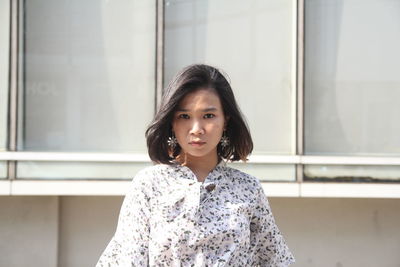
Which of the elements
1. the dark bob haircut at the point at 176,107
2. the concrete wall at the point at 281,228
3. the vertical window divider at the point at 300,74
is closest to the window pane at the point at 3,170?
the concrete wall at the point at 281,228

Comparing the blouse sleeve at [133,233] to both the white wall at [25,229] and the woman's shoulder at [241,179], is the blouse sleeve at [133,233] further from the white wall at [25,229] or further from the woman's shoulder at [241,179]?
the white wall at [25,229]

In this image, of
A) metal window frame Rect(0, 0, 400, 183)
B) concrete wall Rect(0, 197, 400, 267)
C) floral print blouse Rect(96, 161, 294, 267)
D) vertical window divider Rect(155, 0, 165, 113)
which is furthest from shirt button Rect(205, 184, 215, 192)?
concrete wall Rect(0, 197, 400, 267)

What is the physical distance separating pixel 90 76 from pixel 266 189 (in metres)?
1.87

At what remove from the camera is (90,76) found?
19.5ft

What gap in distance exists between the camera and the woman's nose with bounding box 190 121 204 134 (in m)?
2.11

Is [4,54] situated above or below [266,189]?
above

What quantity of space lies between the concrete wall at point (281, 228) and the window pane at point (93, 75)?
565 mm

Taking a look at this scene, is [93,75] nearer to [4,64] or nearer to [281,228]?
[4,64]

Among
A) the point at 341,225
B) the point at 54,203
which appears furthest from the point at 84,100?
the point at 341,225

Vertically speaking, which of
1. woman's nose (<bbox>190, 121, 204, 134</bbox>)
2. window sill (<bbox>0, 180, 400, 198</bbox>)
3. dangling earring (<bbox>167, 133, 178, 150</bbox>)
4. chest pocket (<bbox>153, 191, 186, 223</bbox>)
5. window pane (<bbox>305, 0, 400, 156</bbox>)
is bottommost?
window sill (<bbox>0, 180, 400, 198</bbox>)

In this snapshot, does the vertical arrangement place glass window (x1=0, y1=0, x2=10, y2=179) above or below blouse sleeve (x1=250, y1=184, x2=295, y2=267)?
above

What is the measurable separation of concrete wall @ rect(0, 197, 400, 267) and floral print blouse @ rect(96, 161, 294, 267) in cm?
382

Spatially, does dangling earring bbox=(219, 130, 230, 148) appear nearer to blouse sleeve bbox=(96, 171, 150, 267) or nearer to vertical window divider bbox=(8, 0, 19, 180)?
blouse sleeve bbox=(96, 171, 150, 267)

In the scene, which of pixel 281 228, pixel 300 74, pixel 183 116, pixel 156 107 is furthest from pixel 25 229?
pixel 183 116
